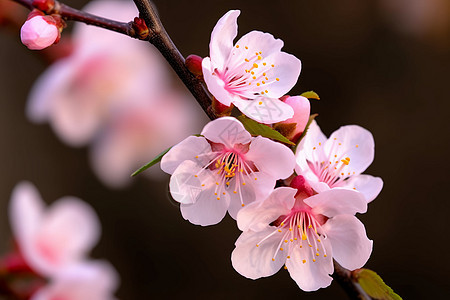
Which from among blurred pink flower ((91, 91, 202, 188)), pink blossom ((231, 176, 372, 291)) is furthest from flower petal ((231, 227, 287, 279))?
blurred pink flower ((91, 91, 202, 188))

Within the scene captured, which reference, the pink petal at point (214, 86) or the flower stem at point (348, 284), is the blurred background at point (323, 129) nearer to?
the flower stem at point (348, 284)

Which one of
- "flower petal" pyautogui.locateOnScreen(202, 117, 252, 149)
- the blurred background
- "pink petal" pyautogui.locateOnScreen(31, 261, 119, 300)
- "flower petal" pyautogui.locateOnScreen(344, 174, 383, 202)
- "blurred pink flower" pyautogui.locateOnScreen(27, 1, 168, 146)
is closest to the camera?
"flower petal" pyautogui.locateOnScreen(202, 117, 252, 149)

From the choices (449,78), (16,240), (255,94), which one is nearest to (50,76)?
(16,240)

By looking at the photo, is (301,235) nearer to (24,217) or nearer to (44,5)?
(44,5)

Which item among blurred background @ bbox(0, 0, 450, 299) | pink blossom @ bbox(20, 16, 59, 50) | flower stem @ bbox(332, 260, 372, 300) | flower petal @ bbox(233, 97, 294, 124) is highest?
pink blossom @ bbox(20, 16, 59, 50)

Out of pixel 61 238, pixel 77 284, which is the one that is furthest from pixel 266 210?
pixel 61 238

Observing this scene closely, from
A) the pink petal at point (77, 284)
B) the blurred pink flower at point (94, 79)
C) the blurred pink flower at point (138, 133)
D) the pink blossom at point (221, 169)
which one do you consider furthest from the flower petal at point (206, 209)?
the blurred pink flower at point (138, 133)

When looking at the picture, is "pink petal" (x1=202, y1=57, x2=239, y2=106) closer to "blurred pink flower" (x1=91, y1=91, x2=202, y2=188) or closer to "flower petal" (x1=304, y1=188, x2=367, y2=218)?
"flower petal" (x1=304, y1=188, x2=367, y2=218)
